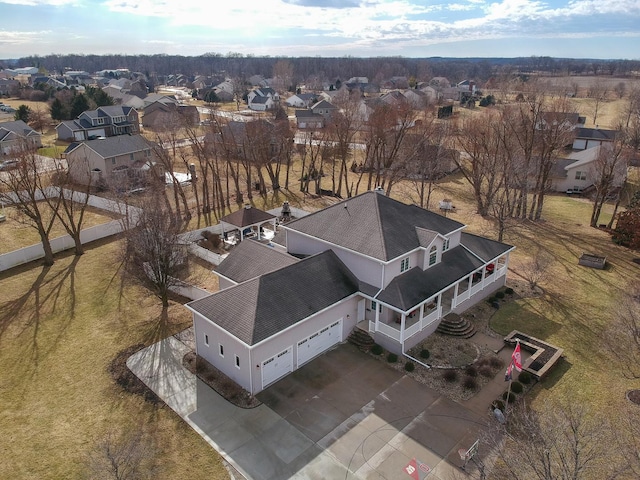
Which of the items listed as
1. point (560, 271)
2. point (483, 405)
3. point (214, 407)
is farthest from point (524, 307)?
point (214, 407)

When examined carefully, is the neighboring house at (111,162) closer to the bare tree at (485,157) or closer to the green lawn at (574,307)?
the bare tree at (485,157)

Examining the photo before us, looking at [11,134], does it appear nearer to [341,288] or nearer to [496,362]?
[341,288]

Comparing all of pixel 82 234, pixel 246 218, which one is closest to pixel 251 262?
pixel 246 218

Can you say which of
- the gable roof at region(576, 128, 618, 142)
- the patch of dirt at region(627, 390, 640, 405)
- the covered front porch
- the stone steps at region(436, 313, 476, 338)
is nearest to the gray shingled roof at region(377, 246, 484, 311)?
the covered front porch

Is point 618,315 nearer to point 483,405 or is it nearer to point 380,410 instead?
point 483,405

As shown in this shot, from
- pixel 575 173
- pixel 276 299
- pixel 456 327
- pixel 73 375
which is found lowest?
pixel 575 173

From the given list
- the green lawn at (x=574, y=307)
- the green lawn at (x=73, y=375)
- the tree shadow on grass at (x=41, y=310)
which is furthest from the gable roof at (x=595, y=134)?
the tree shadow on grass at (x=41, y=310)
